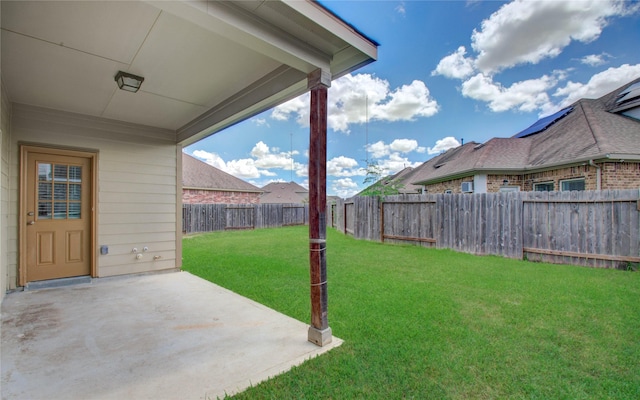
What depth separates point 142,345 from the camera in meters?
2.57

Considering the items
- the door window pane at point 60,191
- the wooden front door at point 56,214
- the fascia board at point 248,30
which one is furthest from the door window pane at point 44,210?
the fascia board at point 248,30

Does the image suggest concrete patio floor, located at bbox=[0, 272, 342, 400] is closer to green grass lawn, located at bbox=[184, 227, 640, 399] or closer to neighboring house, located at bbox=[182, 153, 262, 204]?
green grass lawn, located at bbox=[184, 227, 640, 399]

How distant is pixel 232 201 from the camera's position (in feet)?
68.2

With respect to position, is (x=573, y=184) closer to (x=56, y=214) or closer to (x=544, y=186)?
(x=544, y=186)

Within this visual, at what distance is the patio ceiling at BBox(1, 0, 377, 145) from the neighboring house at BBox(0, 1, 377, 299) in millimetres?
13

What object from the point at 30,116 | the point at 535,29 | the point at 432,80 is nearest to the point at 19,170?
the point at 30,116

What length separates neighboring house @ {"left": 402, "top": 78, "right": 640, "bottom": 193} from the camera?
7.45 meters

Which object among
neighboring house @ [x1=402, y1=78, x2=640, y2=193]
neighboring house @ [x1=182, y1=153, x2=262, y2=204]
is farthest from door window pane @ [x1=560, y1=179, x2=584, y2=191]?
neighboring house @ [x1=182, y1=153, x2=262, y2=204]

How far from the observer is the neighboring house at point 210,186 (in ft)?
60.8

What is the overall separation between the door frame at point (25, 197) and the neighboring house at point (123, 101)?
0.02 meters

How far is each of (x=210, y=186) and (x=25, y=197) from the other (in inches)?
607

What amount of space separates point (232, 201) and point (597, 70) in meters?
19.8

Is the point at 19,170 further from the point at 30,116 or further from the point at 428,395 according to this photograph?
the point at 428,395

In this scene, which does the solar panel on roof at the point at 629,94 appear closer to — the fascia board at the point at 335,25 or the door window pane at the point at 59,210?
the fascia board at the point at 335,25
